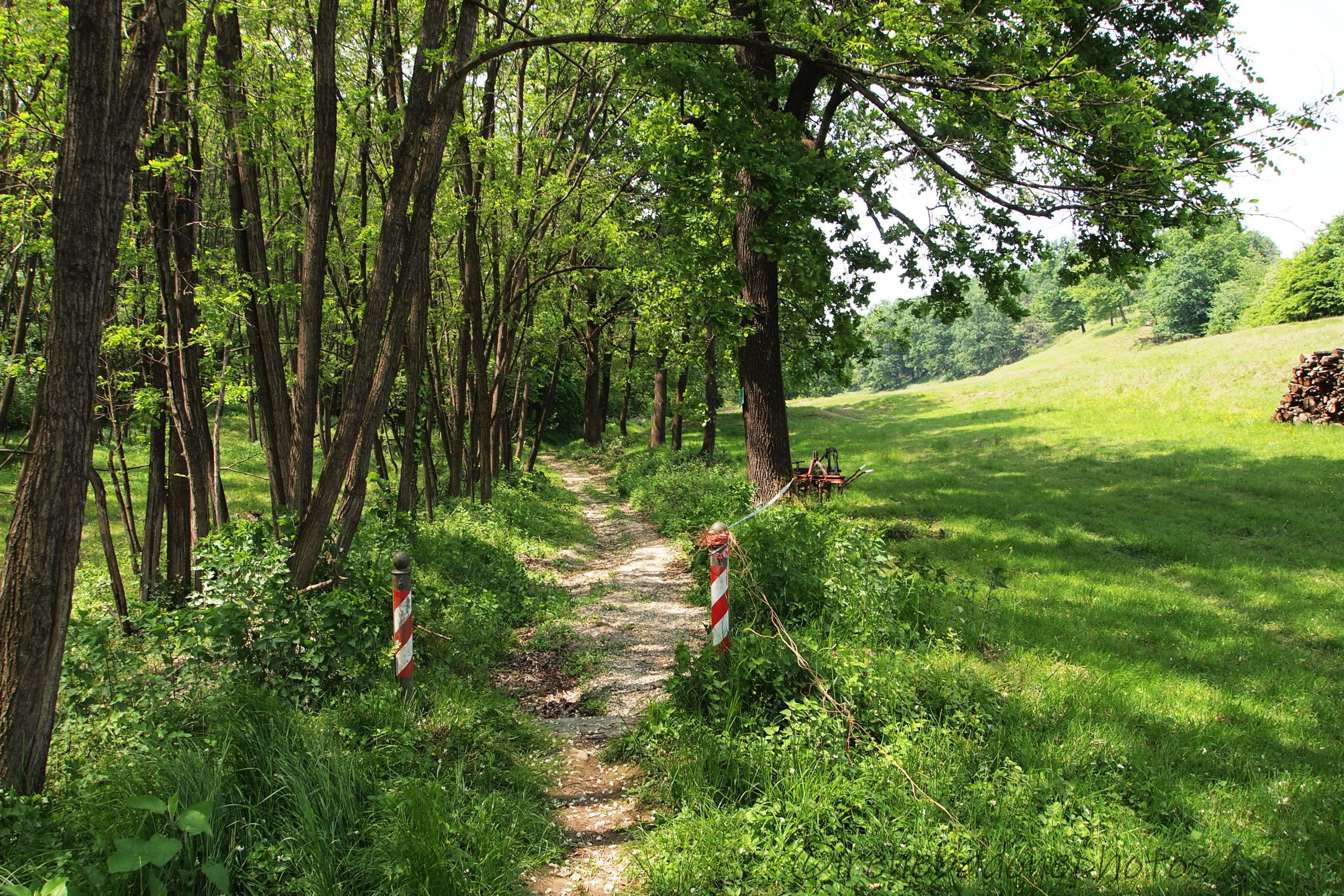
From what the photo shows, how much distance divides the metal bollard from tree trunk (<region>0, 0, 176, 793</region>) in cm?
377

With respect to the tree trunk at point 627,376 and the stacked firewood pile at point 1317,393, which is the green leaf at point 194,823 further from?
the stacked firewood pile at point 1317,393

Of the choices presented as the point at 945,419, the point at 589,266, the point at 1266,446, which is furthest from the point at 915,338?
the point at 589,266

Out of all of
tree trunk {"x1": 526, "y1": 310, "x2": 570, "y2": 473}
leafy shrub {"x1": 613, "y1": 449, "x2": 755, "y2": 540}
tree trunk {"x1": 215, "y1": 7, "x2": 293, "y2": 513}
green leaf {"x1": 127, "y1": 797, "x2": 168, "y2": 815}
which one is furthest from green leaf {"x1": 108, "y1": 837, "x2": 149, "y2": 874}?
tree trunk {"x1": 526, "y1": 310, "x2": 570, "y2": 473}

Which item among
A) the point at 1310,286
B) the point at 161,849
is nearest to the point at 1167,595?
the point at 161,849

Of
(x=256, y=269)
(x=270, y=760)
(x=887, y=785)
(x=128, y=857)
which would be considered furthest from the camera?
(x=256, y=269)

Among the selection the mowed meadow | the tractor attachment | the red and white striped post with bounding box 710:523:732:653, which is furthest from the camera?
the tractor attachment

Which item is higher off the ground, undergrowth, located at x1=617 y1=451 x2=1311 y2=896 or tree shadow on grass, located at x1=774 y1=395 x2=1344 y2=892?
undergrowth, located at x1=617 y1=451 x2=1311 y2=896

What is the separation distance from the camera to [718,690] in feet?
17.7

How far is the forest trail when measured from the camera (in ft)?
13.2

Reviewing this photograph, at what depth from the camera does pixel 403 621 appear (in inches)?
214

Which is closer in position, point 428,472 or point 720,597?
point 720,597

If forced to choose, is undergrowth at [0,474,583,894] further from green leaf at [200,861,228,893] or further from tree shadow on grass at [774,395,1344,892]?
tree shadow on grass at [774,395,1344,892]

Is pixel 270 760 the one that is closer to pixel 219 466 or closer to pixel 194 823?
pixel 194 823

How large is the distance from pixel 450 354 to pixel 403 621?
11.1 m
